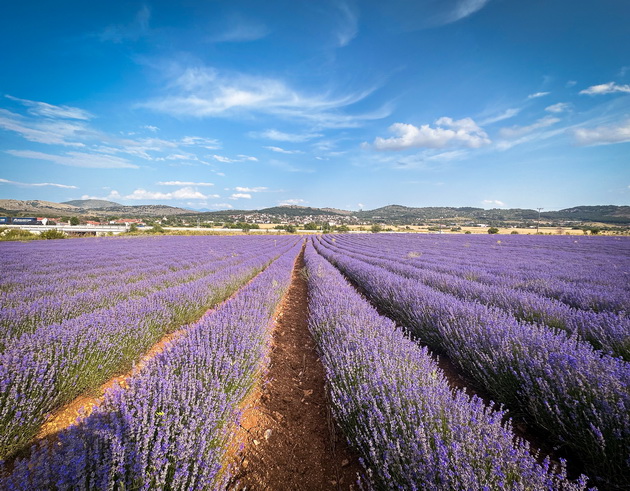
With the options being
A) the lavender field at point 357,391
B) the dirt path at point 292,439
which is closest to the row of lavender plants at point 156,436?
the lavender field at point 357,391

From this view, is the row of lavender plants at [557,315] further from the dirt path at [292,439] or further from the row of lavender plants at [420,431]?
the dirt path at [292,439]

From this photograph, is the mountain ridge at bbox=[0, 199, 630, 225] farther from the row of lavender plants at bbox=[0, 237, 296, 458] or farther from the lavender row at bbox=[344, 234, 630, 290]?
the row of lavender plants at bbox=[0, 237, 296, 458]

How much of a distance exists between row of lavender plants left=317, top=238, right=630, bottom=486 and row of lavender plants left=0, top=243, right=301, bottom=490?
2.16 metres

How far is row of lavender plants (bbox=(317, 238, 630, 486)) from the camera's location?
156 centimetres

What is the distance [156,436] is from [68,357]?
1.65m

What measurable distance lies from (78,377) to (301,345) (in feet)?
8.32

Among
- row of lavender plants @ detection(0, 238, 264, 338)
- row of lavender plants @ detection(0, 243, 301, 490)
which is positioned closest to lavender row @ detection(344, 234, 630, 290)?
row of lavender plants @ detection(0, 243, 301, 490)

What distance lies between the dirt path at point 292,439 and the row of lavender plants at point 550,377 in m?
1.47

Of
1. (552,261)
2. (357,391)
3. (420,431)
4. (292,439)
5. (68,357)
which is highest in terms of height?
(420,431)

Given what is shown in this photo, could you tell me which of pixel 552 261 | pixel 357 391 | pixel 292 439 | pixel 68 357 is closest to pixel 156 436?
pixel 292 439

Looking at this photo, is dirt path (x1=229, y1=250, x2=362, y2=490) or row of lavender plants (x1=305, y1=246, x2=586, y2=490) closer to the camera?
row of lavender plants (x1=305, y1=246, x2=586, y2=490)

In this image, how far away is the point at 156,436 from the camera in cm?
143

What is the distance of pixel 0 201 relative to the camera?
306 ft

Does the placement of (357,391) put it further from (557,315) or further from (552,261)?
(552,261)
